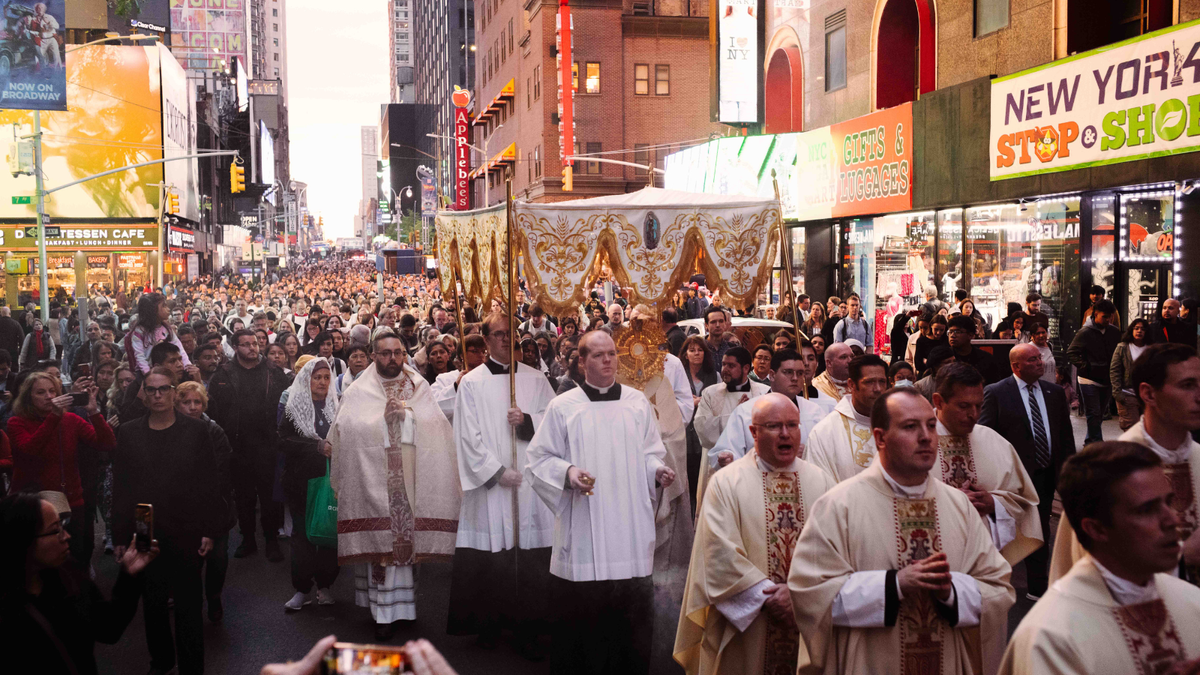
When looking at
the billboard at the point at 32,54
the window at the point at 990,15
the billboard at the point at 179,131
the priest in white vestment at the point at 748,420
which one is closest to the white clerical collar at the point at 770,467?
the priest in white vestment at the point at 748,420

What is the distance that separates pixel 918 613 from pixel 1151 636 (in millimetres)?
1210

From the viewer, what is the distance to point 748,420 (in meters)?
6.48

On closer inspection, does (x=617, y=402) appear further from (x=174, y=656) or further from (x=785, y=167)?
(x=785, y=167)

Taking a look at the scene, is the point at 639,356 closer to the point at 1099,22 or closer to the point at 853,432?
the point at 853,432

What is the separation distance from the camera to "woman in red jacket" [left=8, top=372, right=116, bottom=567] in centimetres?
718

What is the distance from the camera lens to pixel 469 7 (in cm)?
11056

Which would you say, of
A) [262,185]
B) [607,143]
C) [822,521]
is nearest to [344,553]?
[822,521]

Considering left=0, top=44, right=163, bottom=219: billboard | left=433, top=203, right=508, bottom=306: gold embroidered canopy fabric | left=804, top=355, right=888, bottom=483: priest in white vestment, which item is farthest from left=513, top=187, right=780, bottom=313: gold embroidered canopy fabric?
left=0, top=44, right=163, bottom=219: billboard

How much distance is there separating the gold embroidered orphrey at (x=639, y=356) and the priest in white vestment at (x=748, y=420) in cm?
163

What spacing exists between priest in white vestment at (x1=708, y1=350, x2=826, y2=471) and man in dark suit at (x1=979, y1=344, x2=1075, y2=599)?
73.6 inches

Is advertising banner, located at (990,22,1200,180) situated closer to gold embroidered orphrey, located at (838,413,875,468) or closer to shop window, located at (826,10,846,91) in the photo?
shop window, located at (826,10,846,91)

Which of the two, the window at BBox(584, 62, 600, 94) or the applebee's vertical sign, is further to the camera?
the applebee's vertical sign

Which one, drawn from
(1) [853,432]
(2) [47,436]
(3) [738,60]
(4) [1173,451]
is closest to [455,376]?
(2) [47,436]

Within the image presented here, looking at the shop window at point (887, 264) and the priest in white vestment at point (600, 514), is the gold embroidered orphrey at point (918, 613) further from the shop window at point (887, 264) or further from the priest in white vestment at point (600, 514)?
the shop window at point (887, 264)
